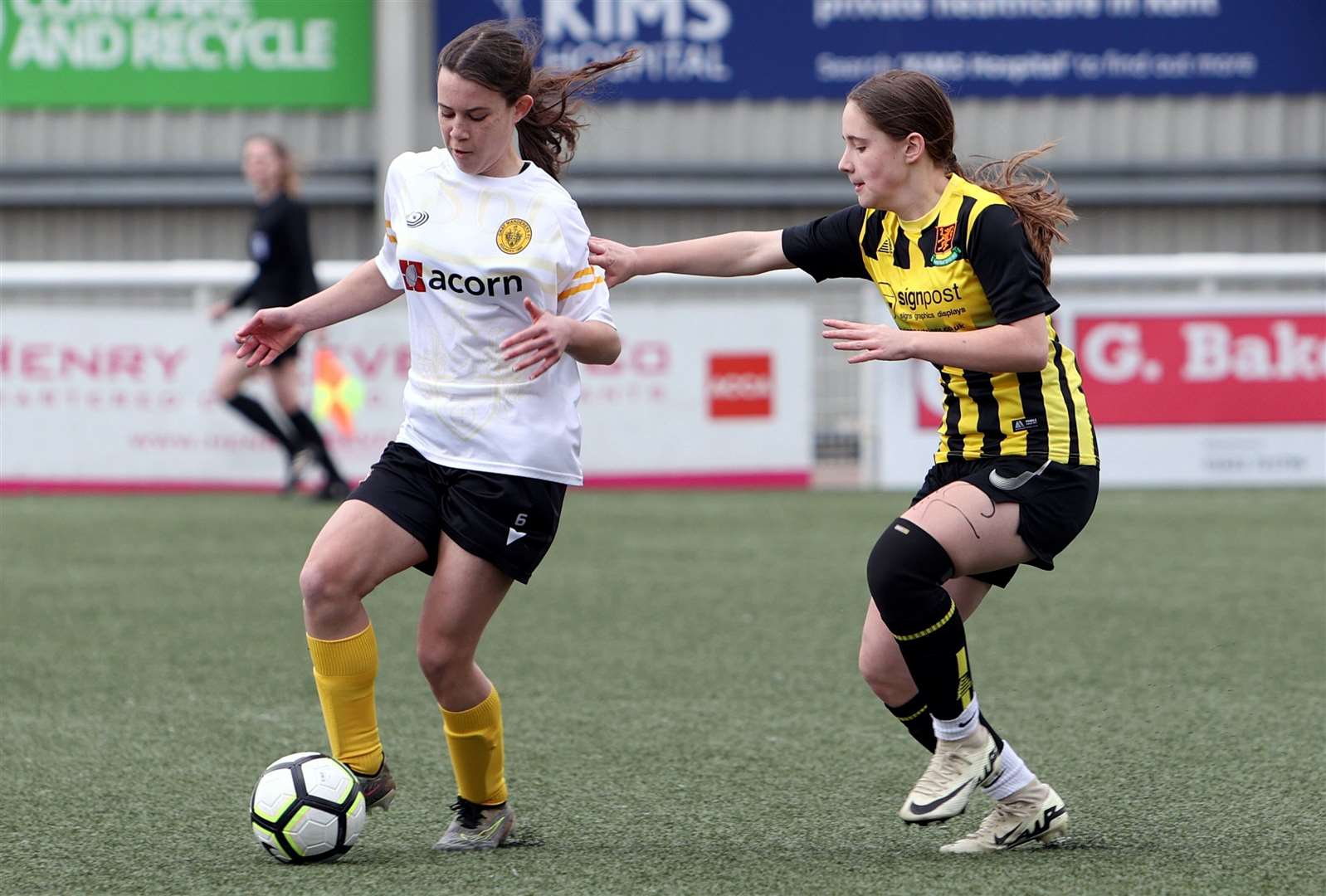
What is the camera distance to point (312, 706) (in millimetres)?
5121

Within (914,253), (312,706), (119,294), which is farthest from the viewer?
(119,294)

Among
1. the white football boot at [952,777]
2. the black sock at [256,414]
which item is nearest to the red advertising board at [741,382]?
the black sock at [256,414]

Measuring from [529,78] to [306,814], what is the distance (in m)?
1.48

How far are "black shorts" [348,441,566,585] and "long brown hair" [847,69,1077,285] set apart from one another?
97 centimetres

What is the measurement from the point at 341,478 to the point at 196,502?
3.74ft

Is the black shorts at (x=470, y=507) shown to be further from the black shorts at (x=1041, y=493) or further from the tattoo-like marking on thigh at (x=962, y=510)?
the black shorts at (x=1041, y=493)

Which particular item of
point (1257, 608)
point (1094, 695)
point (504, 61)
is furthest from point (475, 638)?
point (1257, 608)

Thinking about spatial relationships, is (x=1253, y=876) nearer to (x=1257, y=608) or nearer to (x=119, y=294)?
(x=1257, y=608)

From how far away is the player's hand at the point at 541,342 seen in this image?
328 cm

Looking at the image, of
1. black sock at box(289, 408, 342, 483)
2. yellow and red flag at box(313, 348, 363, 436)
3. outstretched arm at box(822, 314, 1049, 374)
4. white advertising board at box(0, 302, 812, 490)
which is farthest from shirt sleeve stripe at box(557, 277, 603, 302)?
yellow and red flag at box(313, 348, 363, 436)

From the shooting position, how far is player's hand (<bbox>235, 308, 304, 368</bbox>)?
3.69 meters

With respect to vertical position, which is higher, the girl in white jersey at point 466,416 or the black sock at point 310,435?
the girl in white jersey at point 466,416

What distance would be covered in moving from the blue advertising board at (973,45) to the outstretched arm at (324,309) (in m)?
13.9

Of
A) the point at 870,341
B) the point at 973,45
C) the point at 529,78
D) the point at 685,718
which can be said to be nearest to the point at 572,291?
the point at 529,78
